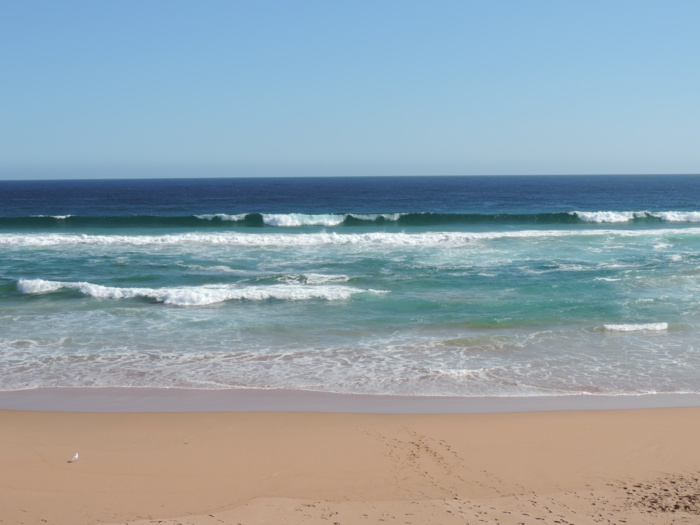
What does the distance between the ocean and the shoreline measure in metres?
0.26

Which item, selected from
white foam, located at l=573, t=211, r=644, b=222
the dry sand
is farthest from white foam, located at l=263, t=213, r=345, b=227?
the dry sand

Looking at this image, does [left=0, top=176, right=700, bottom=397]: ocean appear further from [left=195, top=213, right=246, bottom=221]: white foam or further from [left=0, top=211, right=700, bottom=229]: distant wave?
[left=195, top=213, right=246, bottom=221]: white foam

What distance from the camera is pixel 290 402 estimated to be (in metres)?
9.03

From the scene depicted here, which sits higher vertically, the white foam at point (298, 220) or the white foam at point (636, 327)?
the white foam at point (298, 220)

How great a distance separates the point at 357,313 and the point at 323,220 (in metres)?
21.9

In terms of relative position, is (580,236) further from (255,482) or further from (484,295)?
(255,482)

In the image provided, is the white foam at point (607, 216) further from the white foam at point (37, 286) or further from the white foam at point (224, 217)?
the white foam at point (37, 286)

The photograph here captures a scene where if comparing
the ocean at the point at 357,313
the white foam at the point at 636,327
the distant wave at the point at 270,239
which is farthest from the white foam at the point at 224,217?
the white foam at the point at 636,327

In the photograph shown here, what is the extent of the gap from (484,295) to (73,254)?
1512cm

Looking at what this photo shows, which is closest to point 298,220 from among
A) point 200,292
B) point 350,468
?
point 200,292

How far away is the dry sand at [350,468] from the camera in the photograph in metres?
5.84

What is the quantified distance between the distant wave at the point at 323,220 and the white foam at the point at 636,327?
73.5 ft

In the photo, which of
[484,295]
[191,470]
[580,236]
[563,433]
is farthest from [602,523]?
[580,236]

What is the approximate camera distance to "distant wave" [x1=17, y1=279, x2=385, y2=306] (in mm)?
15500
